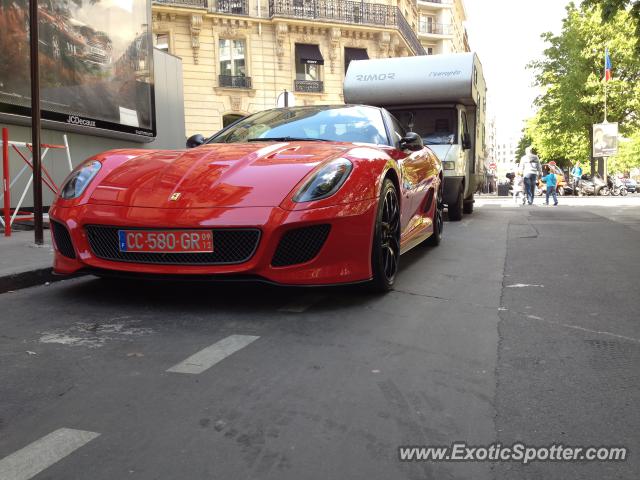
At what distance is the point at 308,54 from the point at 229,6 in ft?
13.2

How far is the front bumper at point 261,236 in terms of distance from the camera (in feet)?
11.2

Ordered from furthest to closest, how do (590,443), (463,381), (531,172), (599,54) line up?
1. (599,54)
2. (531,172)
3. (463,381)
4. (590,443)

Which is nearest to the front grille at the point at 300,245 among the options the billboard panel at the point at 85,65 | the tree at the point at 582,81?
the billboard panel at the point at 85,65

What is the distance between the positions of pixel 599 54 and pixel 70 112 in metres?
34.2

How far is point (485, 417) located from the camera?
2.15 metres

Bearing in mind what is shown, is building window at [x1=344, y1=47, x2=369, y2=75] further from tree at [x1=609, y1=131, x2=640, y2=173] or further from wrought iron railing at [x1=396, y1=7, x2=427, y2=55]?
tree at [x1=609, y1=131, x2=640, y2=173]

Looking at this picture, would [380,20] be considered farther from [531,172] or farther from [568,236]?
[568,236]

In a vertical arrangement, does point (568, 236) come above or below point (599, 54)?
below

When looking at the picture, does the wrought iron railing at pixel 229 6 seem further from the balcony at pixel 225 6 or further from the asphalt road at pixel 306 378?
the asphalt road at pixel 306 378

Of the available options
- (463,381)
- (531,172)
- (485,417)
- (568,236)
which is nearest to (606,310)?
(463,381)

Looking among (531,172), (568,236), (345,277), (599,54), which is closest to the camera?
(345,277)

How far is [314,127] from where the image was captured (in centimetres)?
495

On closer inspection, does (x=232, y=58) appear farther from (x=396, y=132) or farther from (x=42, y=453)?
(x=42, y=453)

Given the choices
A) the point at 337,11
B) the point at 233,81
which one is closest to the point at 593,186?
the point at 337,11
